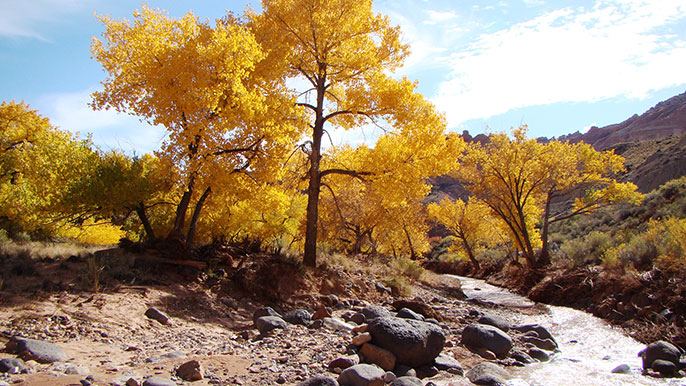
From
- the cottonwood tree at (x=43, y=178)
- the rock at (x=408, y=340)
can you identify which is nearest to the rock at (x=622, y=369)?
the rock at (x=408, y=340)

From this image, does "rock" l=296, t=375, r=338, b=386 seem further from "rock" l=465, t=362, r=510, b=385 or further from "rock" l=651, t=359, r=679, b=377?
"rock" l=651, t=359, r=679, b=377

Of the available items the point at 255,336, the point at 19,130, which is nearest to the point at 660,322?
the point at 255,336

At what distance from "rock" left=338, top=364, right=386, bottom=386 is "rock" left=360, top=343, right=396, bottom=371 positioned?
64 centimetres

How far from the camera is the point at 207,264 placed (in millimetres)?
9039

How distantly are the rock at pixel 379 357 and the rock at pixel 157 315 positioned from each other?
323 centimetres

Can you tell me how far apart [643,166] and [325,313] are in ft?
190

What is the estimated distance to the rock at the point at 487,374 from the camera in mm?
4906

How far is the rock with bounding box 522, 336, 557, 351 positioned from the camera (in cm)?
709

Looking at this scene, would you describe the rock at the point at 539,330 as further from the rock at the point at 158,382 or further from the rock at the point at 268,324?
A: the rock at the point at 158,382

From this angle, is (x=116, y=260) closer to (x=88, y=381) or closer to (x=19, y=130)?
(x=88, y=381)

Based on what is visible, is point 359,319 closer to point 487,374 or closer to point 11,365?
point 487,374

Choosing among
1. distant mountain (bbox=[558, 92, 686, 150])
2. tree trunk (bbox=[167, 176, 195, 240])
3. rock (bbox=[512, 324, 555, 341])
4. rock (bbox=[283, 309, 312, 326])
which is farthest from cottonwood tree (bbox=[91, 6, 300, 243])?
distant mountain (bbox=[558, 92, 686, 150])

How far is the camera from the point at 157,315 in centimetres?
619

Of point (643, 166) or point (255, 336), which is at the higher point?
point (643, 166)
